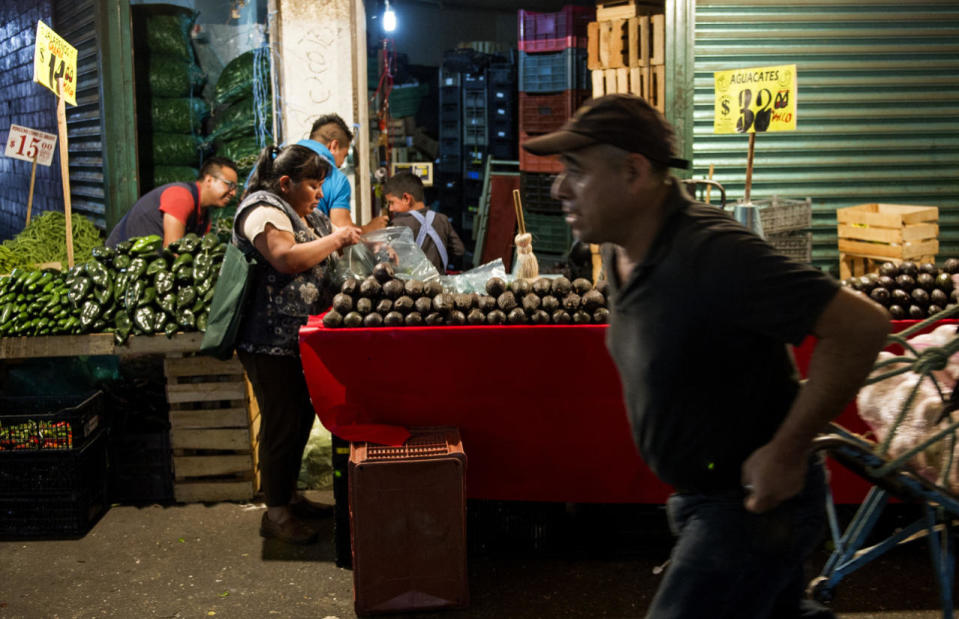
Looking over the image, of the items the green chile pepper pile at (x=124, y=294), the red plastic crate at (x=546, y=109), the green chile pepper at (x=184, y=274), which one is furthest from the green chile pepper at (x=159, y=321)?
the red plastic crate at (x=546, y=109)

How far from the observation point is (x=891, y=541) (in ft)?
11.5

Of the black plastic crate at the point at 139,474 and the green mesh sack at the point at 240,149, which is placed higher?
the green mesh sack at the point at 240,149

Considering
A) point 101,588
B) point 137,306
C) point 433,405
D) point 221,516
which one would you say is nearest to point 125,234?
point 137,306

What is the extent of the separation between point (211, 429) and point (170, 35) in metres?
5.09

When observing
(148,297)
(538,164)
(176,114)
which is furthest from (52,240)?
(538,164)

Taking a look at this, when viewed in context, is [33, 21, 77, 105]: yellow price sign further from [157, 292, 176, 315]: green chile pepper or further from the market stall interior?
[157, 292, 176, 315]: green chile pepper

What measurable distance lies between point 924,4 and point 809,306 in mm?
6912

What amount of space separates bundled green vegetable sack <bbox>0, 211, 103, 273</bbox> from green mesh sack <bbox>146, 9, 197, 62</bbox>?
1904 millimetres

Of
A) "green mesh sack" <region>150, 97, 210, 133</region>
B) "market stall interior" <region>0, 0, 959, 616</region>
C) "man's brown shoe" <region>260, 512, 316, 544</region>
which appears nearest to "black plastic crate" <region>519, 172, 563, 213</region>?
"market stall interior" <region>0, 0, 959, 616</region>

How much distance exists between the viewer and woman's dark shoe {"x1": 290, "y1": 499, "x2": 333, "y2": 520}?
5352mm

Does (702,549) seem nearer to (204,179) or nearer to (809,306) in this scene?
(809,306)

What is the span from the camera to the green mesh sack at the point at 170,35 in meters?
8.91

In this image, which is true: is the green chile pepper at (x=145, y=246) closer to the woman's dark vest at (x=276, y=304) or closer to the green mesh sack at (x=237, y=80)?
the woman's dark vest at (x=276, y=304)

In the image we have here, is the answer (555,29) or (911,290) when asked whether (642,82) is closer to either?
(555,29)
